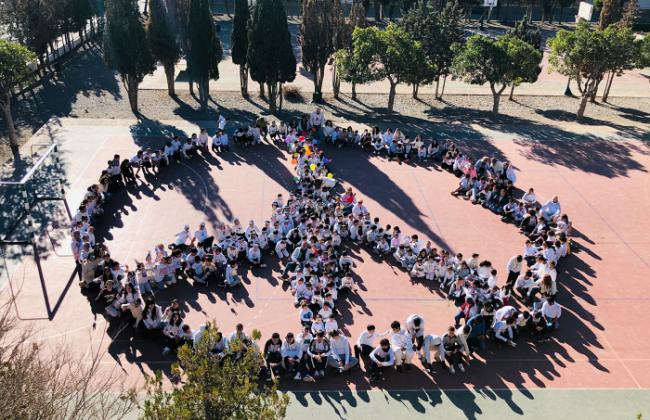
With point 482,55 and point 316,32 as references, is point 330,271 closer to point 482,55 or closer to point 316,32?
point 482,55

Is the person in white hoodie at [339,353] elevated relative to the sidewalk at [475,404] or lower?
elevated

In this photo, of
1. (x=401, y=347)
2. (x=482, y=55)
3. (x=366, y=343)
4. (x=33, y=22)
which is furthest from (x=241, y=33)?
(x=401, y=347)

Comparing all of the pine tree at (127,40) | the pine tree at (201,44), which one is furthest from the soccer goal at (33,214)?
the pine tree at (201,44)

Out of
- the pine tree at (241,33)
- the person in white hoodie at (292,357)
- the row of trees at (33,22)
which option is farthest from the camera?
the row of trees at (33,22)

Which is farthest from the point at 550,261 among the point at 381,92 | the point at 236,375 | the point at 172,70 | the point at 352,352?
the point at 172,70

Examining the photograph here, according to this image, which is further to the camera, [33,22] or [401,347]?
[33,22]

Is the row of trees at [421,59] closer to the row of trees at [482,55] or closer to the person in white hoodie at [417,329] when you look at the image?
the row of trees at [482,55]
